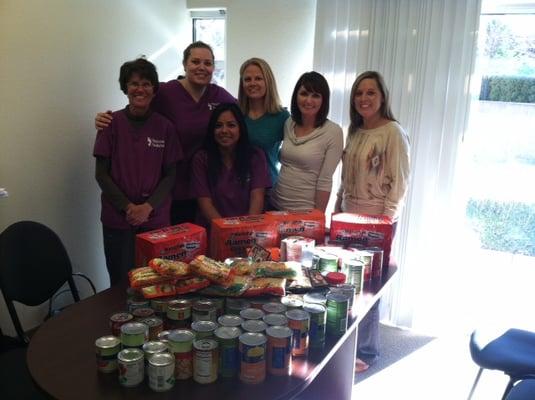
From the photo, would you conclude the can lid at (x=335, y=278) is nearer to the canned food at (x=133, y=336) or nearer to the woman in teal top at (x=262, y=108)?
the canned food at (x=133, y=336)

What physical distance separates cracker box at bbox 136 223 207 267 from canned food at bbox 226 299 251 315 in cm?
32

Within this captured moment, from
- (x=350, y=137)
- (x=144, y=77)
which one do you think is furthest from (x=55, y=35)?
(x=350, y=137)

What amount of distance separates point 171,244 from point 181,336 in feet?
1.66

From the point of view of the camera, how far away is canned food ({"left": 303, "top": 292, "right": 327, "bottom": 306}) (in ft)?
4.31

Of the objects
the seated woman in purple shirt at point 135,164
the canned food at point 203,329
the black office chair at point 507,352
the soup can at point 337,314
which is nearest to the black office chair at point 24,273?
the seated woman in purple shirt at point 135,164

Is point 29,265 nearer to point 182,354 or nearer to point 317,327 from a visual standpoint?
point 182,354

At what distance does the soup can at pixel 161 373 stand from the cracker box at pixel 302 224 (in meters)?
0.85

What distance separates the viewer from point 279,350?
1.08 metres

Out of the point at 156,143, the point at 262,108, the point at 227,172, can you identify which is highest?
the point at 262,108

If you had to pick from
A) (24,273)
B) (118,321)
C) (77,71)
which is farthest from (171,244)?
(77,71)

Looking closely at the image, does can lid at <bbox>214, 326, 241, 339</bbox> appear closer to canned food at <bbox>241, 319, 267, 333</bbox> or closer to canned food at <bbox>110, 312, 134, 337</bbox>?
canned food at <bbox>241, 319, 267, 333</bbox>

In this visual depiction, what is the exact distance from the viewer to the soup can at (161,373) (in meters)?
1.00

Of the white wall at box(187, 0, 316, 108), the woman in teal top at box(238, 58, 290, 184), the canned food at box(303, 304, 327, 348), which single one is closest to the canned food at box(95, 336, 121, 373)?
the canned food at box(303, 304, 327, 348)

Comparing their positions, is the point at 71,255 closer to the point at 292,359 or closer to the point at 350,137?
the point at 350,137
